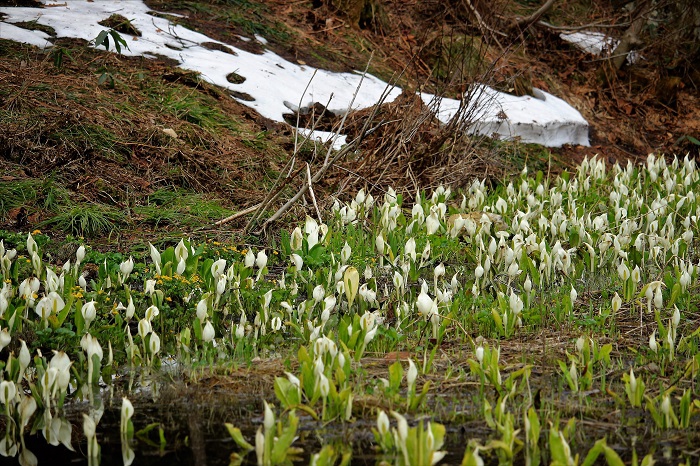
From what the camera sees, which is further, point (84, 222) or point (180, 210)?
point (180, 210)

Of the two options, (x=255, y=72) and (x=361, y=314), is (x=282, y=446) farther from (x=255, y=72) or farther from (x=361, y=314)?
(x=255, y=72)

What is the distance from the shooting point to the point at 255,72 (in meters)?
8.66

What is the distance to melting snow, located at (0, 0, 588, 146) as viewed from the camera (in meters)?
8.21

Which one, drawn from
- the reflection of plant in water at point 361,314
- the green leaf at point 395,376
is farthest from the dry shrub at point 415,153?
the green leaf at point 395,376

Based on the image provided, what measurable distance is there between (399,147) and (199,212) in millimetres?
1856

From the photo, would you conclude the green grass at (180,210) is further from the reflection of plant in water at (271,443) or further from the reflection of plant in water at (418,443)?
the reflection of plant in water at (418,443)

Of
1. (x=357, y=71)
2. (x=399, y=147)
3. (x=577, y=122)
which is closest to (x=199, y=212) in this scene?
(x=399, y=147)

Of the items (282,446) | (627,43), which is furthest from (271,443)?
(627,43)

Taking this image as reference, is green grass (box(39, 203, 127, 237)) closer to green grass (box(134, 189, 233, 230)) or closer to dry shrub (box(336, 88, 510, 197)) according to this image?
green grass (box(134, 189, 233, 230))

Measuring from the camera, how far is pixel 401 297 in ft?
14.4

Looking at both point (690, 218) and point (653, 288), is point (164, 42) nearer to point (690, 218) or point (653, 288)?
point (690, 218)

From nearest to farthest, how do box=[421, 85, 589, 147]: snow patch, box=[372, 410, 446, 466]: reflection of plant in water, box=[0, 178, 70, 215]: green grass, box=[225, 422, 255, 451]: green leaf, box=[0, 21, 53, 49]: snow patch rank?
box=[372, 410, 446, 466]: reflection of plant in water → box=[225, 422, 255, 451]: green leaf → box=[0, 178, 70, 215]: green grass → box=[0, 21, 53, 49]: snow patch → box=[421, 85, 589, 147]: snow patch

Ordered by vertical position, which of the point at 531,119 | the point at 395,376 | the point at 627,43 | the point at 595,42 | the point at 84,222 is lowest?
the point at 531,119

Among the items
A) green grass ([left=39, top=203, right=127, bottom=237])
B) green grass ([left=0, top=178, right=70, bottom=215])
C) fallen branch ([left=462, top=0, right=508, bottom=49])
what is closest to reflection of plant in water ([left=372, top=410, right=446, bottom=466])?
green grass ([left=39, top=203, right=127, bottom=237])
